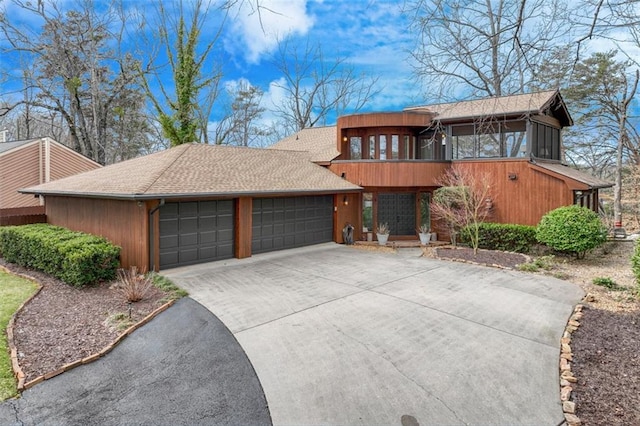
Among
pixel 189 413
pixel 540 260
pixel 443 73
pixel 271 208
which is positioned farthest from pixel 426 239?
pixel 189 413

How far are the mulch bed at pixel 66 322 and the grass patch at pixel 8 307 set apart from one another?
6.5 inches

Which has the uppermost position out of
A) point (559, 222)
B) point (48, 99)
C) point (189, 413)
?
point (48, 99)

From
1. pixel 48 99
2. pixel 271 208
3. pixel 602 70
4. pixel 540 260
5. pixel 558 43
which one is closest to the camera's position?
pixel 558 43

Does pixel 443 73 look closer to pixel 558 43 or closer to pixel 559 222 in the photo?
pixel 558 43

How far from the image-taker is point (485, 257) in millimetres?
12797

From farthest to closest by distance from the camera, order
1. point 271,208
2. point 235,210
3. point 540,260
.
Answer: point 271,208 → point 235,210 → point 540,260

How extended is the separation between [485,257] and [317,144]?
1120 cm

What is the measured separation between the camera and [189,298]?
8.20 m

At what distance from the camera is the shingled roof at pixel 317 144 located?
18.3 m

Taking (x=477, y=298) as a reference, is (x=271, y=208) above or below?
above

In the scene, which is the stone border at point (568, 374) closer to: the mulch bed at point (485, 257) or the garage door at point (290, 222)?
the mulch bed at point (485, 257)

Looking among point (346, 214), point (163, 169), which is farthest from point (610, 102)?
point (163, 169)

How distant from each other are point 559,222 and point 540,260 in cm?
164

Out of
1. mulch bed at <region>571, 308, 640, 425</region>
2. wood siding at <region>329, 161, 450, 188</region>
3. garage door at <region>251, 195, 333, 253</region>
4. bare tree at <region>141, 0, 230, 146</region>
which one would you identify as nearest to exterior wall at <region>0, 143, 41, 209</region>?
bare tree at <region>141, 0, 230, 146</region>
